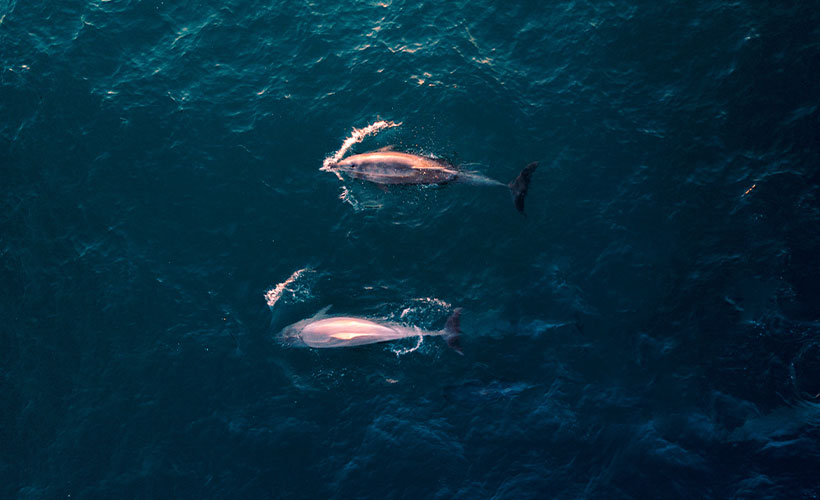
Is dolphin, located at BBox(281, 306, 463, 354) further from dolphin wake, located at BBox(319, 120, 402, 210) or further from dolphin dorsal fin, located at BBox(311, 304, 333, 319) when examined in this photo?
dolphin wake, located at BBox(319, 120, 402, 210)

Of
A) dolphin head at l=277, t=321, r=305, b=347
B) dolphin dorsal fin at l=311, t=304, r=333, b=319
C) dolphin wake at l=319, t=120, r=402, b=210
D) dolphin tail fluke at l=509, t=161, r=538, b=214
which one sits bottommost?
dolphin head at l=277, t=321, r=305, b=347

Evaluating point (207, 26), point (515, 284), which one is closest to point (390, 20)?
point (207, 26)

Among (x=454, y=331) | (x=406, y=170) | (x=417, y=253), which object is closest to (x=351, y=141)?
(x=406, y=170)

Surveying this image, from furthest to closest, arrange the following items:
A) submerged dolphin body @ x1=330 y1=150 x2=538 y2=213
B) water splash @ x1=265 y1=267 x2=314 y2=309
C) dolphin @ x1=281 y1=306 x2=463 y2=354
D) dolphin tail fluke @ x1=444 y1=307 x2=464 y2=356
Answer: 1. submerged dolphin body @ x1=330 y1=150 x2=538 y2=213
2. water splash @ x1=265 y1=267 x2=314 y2=309
3. dolphin @ x1=281 y1=306 x2=463 y2=354
4. dolphin tail fluke @ x1=444 y1=307 x2=464 y2=356

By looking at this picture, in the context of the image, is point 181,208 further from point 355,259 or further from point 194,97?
point 355,259

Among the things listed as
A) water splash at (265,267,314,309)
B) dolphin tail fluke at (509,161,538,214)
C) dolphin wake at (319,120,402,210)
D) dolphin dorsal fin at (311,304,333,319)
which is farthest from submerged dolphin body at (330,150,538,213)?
dolphin dorsal fin at (311,304,333,319)

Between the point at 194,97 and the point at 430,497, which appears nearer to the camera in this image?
the point at 430,497

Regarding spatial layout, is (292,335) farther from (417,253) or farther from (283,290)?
(417,253)
